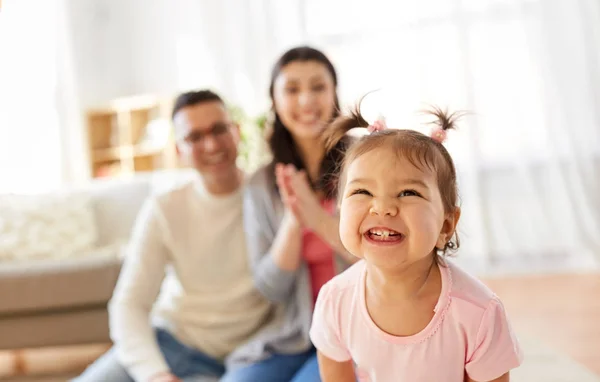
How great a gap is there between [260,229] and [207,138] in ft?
0.90

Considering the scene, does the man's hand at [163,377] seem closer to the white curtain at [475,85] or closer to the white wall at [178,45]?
the white curtain at [475,85]

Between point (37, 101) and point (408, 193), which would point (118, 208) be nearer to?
point (37, 101)

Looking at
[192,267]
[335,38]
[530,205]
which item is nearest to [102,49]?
[335,38]

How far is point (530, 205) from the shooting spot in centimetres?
387

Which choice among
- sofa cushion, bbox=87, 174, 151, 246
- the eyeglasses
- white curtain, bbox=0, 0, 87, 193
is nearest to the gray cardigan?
the eyeglasses

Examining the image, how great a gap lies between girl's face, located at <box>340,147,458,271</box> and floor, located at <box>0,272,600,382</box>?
140 centimetres

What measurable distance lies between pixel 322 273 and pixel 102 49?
398cm

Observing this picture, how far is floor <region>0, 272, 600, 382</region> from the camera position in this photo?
2158 millimetres

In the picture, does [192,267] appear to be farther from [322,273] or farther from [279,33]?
[279,33]

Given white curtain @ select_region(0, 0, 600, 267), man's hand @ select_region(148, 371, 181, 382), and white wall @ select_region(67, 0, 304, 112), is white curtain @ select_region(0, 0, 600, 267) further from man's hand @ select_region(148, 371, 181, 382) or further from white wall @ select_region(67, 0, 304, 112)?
man's hand @ select_region(148, 371, 181, 382)

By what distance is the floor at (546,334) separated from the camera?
216cm

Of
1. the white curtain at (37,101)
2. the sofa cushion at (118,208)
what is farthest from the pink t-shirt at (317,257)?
the white curtain at (37,101)

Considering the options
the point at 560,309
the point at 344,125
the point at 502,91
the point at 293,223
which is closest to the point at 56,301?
the point at 293,223

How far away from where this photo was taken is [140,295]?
1601 mm
